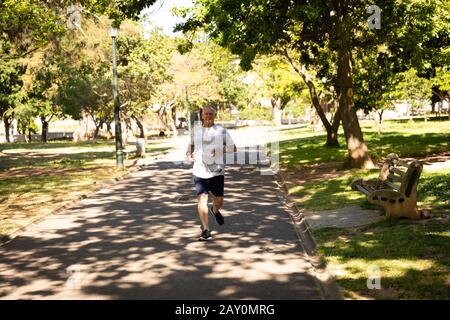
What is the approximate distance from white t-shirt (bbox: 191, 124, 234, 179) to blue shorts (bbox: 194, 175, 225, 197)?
0.29ft

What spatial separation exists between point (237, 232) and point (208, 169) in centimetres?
139

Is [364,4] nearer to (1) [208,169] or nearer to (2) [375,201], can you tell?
(2) [375,201]

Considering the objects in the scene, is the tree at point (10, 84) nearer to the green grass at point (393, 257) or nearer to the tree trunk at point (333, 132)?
the tree trunk at point (333, 132)

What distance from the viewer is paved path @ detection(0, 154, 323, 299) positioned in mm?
6012

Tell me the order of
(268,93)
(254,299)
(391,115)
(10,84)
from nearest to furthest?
(254,299)
(10,84)
(268,93)
(391,115)

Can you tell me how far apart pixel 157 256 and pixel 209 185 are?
1457mm

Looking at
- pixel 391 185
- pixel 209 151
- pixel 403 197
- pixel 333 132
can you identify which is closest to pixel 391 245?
pixel 403 197

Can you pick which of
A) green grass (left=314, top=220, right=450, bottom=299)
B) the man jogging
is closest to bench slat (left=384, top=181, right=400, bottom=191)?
green grass (left=314, top=220, right=450, bottom=299)

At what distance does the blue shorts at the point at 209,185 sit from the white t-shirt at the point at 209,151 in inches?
3.4

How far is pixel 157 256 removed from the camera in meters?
7.55

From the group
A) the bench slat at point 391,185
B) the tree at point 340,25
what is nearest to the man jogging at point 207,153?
the bench slat at point 391,185

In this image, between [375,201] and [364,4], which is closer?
[375,201]

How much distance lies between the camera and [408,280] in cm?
579
